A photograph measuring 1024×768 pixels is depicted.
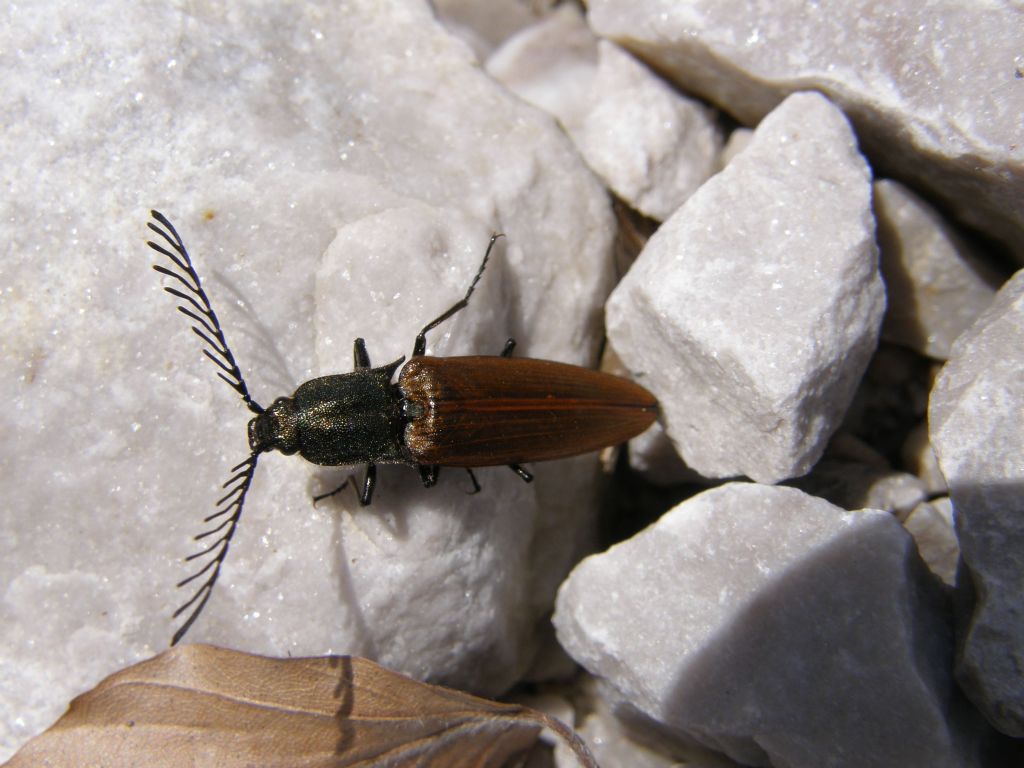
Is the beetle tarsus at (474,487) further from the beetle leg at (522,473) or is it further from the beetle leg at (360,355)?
the beetle leg at (360,355)

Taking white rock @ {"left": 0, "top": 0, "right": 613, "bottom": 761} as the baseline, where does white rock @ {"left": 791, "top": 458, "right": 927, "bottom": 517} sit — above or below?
below

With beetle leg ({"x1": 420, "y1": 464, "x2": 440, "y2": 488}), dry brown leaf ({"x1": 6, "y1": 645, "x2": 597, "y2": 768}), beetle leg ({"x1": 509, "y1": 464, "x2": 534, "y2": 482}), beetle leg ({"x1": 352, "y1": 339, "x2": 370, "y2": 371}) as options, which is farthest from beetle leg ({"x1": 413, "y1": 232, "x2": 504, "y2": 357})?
dry brown leaf ({"x1": 6, "y1": 645, "x2": 597, "y2": 768})

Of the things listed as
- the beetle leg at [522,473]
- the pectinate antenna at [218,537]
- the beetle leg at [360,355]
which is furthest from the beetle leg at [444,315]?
the pectinate antenna at [218,537]

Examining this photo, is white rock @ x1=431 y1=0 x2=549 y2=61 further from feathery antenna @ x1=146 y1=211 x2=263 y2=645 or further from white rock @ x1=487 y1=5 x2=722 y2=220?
feathery antenna @ x1=146 y1=211 x2=263 y2=645

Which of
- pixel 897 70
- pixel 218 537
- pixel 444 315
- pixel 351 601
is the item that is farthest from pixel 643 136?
pixel 218 537

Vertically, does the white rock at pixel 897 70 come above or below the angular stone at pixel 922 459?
above

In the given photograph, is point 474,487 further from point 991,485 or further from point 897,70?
point 897,70
